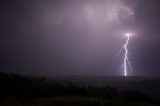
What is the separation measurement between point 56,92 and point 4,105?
54.2ft

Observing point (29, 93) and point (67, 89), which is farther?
point (67, 89)

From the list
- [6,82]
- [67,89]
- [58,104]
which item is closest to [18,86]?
[6,82]

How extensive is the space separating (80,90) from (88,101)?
1617 cm

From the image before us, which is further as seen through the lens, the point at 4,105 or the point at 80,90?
the point at 80,90

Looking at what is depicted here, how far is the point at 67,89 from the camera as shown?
125ft

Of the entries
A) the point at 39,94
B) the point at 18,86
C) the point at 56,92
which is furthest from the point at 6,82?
the point at 56,92

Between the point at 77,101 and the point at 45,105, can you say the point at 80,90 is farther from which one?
the point at 45,105

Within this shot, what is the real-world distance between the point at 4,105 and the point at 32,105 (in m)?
1.92

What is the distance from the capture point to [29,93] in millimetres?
29828

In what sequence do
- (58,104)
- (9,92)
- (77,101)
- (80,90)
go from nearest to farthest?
(58,104), (77,101), (9,92), (80,90)

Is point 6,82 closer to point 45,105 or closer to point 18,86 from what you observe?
point 18,86

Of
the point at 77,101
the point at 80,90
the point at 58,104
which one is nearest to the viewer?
the point at 58,104

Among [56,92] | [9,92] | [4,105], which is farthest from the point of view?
[56,92]

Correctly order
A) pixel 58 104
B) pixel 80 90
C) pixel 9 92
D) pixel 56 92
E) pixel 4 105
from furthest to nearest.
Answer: pixel 80 90, pixel 56 92, pixel 9 92, pixel 58 104, pixel 4 105
